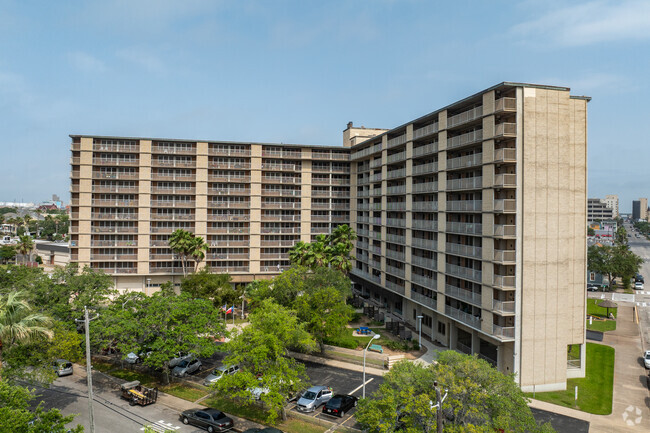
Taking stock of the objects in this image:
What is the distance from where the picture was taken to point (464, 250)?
4441cm

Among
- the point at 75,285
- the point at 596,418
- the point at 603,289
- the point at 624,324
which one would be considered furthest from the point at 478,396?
the point at 603,289

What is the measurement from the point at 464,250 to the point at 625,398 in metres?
19.6

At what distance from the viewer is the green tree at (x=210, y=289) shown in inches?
2255

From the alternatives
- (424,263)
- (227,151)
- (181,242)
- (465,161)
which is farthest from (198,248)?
(465,161)

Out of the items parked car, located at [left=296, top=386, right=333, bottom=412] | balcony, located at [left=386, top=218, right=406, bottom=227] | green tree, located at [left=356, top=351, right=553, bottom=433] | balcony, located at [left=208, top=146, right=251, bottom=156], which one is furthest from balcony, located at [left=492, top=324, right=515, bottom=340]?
balcony, located at [left=208, top=146, right=251, bottom=156]

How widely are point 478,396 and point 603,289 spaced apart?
8464cm

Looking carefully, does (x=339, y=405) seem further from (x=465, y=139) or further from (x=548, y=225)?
(x=465, y=139)

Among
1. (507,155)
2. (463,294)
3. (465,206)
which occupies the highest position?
(507,155)

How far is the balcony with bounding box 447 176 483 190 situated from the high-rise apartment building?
19 centimetres

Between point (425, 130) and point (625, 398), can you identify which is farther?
point (425, 130)

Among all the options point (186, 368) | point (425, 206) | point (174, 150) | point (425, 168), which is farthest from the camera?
point (174, 150)

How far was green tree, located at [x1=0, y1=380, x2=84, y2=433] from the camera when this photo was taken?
1720cm

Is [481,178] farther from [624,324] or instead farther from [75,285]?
[75,285]

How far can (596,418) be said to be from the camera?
33.7 meters
